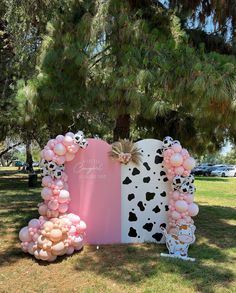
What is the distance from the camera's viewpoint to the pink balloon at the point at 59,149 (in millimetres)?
6086

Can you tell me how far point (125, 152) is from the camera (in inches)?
252

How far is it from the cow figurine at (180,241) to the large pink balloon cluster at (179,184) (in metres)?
0.14

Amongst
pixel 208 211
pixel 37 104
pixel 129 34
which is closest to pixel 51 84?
pixel 37 104

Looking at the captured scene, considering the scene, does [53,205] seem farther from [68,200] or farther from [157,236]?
[157,236]

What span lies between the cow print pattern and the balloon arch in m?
0.12

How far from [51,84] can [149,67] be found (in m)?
1.88

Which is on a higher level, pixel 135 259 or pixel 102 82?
pixel 102 82

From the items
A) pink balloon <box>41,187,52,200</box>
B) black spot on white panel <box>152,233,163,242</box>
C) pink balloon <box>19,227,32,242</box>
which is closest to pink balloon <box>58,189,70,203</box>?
pink balloon <box>41,187,52,200</box>

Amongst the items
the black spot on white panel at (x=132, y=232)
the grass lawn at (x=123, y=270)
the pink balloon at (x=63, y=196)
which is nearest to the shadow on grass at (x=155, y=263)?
the grass lawn at (x=123, y=270)

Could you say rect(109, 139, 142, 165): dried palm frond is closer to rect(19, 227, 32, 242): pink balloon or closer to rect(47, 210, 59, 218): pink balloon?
rect(47, 210, 59, 218): pink balloon

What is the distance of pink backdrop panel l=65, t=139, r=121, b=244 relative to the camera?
20.9 ft

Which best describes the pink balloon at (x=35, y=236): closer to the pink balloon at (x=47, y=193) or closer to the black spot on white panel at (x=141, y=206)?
the pink balloon at (x=47, y=193)

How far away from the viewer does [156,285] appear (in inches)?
187

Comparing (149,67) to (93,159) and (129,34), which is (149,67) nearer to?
(129,34)
